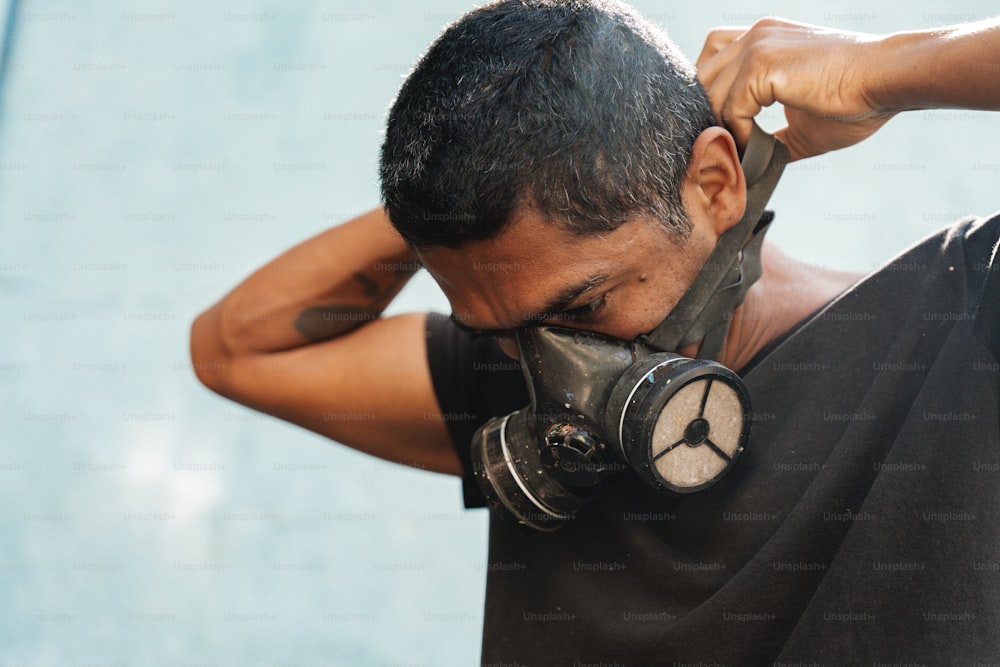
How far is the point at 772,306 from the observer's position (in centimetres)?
183


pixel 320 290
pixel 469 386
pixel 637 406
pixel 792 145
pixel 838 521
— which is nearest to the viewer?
pixel 637 406

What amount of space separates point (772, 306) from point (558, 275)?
20.1 inches

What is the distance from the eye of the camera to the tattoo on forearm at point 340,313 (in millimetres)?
2186

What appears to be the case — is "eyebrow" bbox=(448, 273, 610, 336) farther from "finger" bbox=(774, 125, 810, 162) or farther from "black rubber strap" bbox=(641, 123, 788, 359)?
"finger" bbox=(774, 125, 810, 162)

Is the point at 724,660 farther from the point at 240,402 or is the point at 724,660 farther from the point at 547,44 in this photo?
the point at 240,402

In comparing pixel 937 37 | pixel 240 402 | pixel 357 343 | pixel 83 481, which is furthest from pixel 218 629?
pixel 937 37

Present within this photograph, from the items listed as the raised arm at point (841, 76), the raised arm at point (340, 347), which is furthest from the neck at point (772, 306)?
the raised arm at point (340, 347)

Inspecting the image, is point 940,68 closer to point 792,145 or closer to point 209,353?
point 792,145

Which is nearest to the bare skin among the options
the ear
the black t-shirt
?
the ear

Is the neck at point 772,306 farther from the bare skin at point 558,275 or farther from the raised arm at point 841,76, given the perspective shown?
the raised arm at point 841,76

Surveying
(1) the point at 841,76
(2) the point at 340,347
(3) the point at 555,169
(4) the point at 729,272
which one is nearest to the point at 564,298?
(3) the point at 555,169

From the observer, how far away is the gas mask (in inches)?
56.6

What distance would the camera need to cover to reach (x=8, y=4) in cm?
359

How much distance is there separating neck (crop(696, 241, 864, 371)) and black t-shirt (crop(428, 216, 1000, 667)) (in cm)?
5
